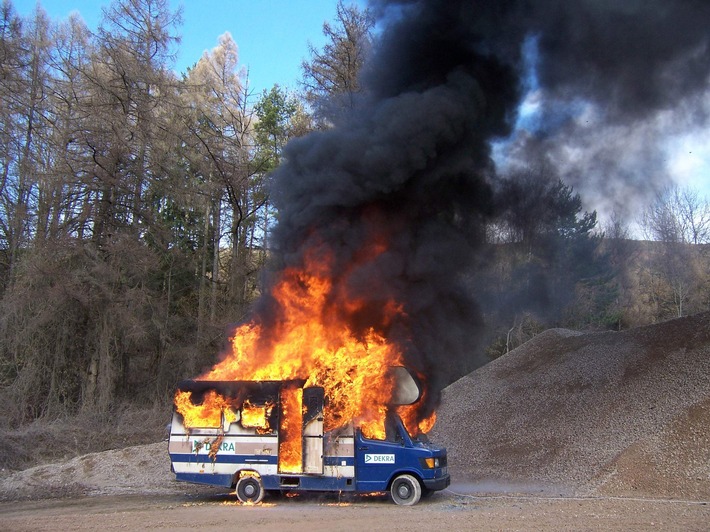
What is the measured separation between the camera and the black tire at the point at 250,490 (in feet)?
36.9

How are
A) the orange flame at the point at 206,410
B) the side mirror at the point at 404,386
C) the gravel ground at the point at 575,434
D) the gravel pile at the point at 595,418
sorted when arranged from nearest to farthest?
the orange flame at the point at 206,410 → the side mirror at the point at 404,386 → the gravel ground at the point at 575,434 → the gravel pile at the point at 595,418

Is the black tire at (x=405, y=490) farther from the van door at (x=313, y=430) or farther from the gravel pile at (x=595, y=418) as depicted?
the gravel pile at (x=595, y=418)

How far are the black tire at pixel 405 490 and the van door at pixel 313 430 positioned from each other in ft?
4.81

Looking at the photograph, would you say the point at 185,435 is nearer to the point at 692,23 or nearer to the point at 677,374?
the point at 677,374

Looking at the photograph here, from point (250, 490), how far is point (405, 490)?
2964 millimetres

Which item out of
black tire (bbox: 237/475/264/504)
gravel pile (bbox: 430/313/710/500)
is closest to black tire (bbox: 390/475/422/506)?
black tire (bbox: 237/475/264/504)

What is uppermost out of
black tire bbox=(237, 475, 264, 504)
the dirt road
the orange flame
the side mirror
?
the side mirror

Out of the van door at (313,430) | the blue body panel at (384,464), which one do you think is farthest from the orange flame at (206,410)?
the blue body panel at (384,464)

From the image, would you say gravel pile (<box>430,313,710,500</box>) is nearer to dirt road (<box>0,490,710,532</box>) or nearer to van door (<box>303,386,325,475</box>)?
dirt road (<box>0,490,710,532</box>)

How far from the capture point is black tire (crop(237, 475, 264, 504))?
11250mm

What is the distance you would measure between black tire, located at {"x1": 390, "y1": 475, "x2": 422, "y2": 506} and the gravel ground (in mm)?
2722

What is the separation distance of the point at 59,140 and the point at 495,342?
2587cm

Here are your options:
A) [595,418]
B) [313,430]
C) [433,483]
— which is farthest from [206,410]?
[595,418]

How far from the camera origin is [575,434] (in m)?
16.6
